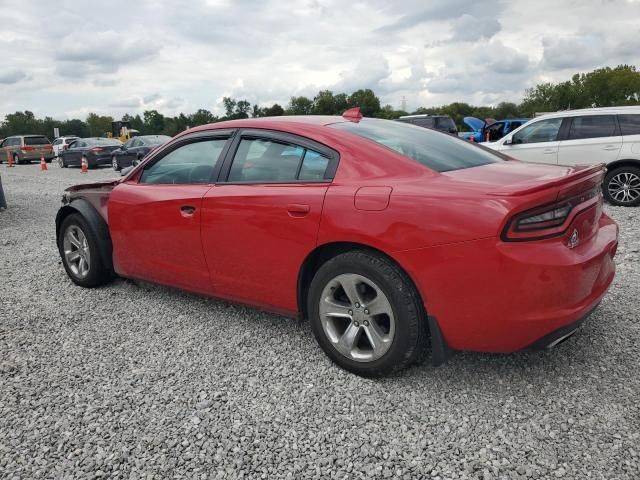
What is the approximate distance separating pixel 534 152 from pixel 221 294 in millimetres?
7560

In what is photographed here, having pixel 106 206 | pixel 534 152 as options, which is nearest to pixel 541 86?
pixel 534 152

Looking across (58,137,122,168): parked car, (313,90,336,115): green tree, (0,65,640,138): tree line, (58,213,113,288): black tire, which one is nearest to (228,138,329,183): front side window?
(58,213,113,288): black tire

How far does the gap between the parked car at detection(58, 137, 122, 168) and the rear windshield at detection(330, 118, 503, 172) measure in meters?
20.2

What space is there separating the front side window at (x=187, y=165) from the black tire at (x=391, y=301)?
1.25 metres

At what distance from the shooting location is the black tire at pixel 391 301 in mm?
2615

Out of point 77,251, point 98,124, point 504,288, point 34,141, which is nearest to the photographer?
point 504,288

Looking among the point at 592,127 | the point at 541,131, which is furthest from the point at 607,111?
the point at 541,131

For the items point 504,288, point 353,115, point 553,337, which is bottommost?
point 553,337

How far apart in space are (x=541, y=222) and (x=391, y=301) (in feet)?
2.69

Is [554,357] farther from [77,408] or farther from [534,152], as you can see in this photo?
[534,152]

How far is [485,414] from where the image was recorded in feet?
8.37

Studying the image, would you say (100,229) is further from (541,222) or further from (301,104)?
(301,104)

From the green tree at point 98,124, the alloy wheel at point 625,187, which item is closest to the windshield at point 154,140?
the alloy wheel at point 625,187

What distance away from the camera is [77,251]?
4.68 metres
